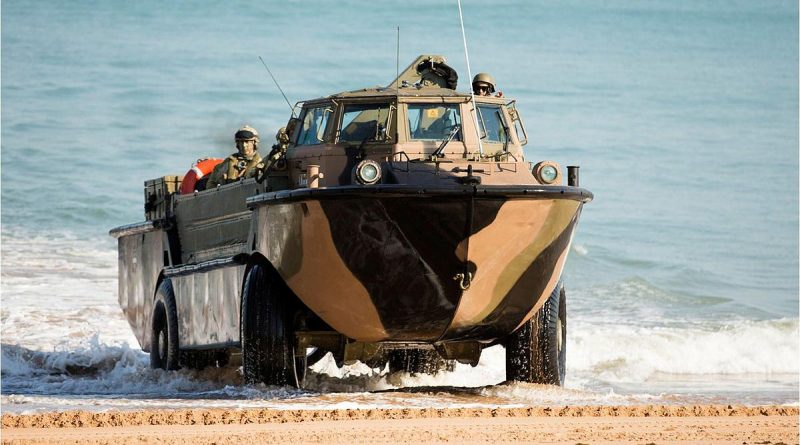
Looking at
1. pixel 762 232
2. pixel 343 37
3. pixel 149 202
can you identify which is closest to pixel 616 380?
pixel 149 202

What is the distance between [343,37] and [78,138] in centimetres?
1341

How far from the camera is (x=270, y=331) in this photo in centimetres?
1170

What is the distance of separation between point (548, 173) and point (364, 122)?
146 centimetres

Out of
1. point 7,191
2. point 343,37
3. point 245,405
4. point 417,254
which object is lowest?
point 245,405

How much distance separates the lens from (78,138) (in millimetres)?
36125

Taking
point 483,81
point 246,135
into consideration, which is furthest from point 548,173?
point 246,135

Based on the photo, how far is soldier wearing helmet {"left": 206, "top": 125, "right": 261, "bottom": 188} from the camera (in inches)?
548

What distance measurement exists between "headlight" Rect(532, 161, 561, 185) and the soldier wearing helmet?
3.02 meters

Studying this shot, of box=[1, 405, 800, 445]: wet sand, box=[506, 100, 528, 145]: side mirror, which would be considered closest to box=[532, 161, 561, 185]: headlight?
box=[506, 100, 528, 145]: side mirror

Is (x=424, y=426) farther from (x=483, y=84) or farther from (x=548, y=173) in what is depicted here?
(x=483, y=84)

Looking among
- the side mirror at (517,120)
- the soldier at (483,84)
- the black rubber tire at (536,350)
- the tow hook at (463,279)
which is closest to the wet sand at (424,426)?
the tow hook at (463,279)

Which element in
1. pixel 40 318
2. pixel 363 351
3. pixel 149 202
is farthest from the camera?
pixel 40 318

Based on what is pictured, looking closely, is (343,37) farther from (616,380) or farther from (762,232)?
(616,380)

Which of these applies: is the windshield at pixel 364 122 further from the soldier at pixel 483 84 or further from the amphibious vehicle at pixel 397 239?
the soldier at pixel 483 84
